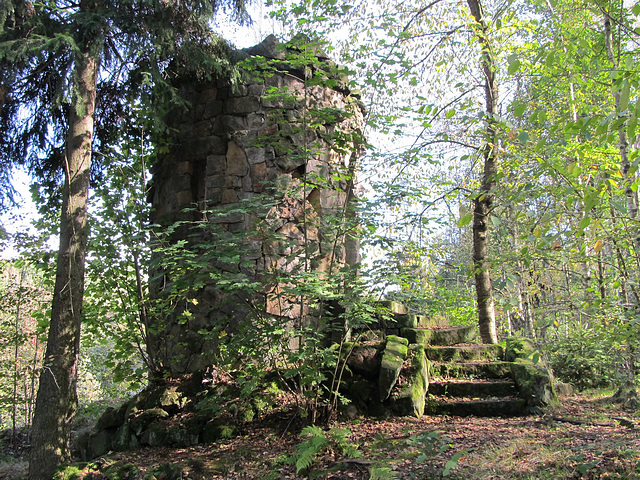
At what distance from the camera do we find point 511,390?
5.88 metres

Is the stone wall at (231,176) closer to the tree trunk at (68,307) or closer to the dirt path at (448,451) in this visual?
the tree trunk at (68,307)

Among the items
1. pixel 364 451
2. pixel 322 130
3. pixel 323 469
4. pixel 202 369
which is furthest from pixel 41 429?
pixel 322 130

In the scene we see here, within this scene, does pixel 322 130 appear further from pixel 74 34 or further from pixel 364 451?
pixel 364 451

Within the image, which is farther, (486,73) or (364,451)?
(486,73)

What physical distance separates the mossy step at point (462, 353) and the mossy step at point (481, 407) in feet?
3.48

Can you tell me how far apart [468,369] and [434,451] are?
267cm

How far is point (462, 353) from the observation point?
6.79 m

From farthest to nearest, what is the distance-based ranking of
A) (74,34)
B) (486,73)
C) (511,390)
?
(486,73), (511,390), (74,34)

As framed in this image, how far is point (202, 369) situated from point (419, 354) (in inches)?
116

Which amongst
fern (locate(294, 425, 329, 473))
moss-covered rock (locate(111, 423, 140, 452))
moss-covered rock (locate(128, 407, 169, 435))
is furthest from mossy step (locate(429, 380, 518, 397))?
moss-covered rock (locate(111, 423, 140, 452))

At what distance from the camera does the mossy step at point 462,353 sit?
675 centimetres

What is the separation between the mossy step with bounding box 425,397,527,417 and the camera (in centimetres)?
553

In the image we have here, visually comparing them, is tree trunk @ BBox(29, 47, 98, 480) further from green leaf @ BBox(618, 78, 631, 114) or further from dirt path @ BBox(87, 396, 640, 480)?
green leaf @ BBox(618, 78, 631, 114)

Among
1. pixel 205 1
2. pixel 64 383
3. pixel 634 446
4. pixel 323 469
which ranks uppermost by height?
pixel 205 1
